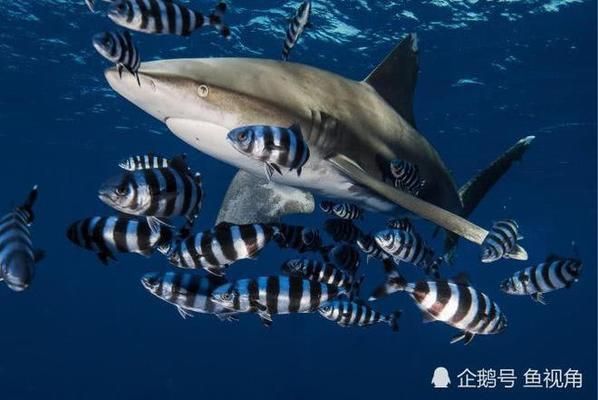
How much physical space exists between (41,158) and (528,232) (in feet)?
149

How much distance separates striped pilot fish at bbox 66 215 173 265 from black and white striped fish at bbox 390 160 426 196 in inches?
109

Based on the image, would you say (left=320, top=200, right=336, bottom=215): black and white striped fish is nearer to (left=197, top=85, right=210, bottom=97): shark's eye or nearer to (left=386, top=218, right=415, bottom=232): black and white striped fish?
(left=386, top=218, right=415, bottom=232): black and white striped fish

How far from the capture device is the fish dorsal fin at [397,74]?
23.3 feet

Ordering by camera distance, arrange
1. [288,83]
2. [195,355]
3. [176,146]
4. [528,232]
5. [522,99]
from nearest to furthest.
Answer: [288,83] < [522,99] < [176,146] < [195,355] < [528,232]

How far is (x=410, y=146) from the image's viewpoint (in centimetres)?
695

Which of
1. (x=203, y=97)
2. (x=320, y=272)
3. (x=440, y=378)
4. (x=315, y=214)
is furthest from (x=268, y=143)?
(x=315, y=214)

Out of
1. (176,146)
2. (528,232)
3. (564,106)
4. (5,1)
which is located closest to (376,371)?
(528,232)

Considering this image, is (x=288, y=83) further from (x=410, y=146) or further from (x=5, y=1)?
(x=5, y=1)

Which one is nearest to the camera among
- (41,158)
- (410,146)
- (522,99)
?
(410,146)

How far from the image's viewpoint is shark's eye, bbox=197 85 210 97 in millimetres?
4344

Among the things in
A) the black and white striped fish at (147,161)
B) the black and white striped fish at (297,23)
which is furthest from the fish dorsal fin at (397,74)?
the black and white striped fish at (147,161)

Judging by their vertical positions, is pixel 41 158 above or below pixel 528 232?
above

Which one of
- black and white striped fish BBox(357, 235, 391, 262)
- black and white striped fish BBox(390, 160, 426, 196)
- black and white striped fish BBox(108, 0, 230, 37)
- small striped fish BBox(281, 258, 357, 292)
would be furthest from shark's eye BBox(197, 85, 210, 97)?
black and white striped fish BBox(357, 235, 391, 262)

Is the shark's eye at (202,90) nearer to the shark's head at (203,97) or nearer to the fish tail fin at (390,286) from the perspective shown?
the shark's head at (203,97)
